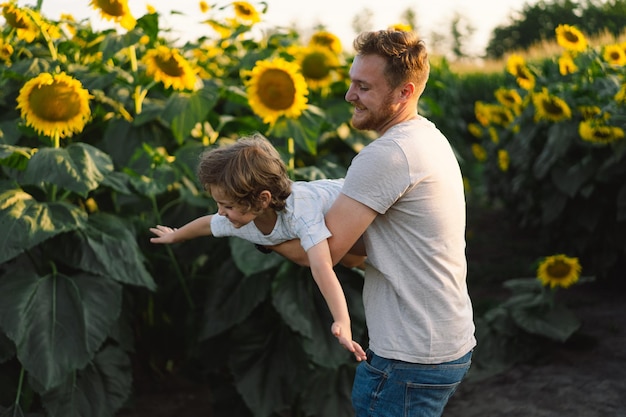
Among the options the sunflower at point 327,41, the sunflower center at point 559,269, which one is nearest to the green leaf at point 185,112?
the sunflower at point 327,41

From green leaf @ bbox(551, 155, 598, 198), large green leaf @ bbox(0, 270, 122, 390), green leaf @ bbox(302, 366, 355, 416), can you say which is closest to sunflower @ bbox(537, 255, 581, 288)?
green leaf @ bbox(551, 155, 598, 198)

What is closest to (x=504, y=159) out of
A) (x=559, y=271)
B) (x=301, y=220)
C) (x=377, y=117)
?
(x=559, y=271)

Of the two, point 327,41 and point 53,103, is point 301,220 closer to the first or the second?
point 53,103

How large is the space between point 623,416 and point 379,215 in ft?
7.23

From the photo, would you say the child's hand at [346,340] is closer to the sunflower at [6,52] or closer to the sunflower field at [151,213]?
the sunflower field at [151,213]

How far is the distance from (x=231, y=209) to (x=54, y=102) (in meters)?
1.34

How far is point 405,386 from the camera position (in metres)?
2.04

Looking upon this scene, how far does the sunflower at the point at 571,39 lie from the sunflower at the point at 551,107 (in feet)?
2.28

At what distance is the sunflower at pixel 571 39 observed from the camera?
5664 mm

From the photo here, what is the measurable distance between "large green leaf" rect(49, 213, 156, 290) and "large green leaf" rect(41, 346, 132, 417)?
1.23 feet

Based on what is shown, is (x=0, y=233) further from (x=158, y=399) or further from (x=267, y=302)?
(x=158, y=399)

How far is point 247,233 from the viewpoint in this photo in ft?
7.18

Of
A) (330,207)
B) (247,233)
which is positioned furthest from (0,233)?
(330,207)

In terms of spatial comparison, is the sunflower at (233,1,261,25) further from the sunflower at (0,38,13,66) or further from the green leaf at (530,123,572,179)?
the green leaf at (530,123,572,179)
